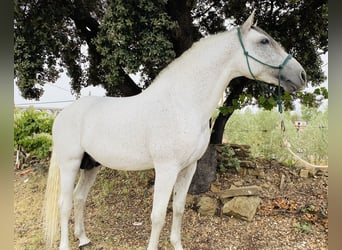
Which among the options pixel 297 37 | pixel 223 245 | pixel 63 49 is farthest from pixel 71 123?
Answer: pixel 297 37

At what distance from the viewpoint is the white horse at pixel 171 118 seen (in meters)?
1.92

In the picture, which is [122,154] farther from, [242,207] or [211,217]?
[242,207]

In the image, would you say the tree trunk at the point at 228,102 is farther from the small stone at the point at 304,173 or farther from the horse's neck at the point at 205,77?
the horse's neck at the point at 205,77

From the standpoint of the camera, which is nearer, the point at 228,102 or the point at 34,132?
the point at 228,102

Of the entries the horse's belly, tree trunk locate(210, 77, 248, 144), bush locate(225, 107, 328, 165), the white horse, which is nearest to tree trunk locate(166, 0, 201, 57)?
tree trunk locate(210, 77, 248, 144)

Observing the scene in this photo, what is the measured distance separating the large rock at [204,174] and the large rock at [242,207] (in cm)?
44

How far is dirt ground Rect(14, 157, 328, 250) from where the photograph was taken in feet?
8.98

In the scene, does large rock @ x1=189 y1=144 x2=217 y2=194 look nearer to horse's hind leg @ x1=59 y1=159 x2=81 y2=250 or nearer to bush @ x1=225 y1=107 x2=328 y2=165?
horse's hind leg @ x1=59 y1=159 x2=81 y2=250

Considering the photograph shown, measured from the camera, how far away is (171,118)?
6.42ft

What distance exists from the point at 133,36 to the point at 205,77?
1.02m

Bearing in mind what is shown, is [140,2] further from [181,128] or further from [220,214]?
[220,214]

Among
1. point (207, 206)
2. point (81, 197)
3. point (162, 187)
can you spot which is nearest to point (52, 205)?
point (81, 197)

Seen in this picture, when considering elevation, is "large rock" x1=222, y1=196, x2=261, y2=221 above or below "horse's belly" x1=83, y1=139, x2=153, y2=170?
below

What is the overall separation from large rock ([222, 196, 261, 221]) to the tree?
42.7 inches
